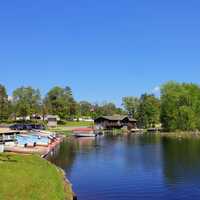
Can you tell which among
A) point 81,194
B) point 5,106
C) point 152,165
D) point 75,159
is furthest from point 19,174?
point 5,106

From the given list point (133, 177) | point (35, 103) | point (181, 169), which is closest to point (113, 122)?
point (35, 103)

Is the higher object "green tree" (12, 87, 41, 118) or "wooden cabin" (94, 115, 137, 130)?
"green tree" (12, 87, 41, 118)

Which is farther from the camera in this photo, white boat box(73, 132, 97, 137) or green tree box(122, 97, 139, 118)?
green tree box(122, 97, 139, 118)

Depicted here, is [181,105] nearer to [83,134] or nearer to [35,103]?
[83,134]

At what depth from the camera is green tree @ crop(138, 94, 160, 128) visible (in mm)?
178000

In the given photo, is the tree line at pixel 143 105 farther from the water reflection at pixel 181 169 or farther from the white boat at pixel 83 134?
the water reflection at pixel 181 169

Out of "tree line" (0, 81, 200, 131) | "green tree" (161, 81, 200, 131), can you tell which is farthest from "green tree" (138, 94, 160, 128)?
"green tree" (161, 81, 200, 131)

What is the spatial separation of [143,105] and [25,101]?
54179 mm

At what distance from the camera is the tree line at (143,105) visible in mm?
148000

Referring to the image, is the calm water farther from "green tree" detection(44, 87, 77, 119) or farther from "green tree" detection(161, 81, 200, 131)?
"green tree" detection(44, 87, 77, 119)

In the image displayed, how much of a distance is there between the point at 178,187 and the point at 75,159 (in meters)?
28.2

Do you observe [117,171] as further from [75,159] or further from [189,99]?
[189,99]

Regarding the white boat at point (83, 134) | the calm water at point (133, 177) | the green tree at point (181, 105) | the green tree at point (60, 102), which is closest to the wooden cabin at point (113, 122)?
the green tree at point (60, 102)

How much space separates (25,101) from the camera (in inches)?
6467
